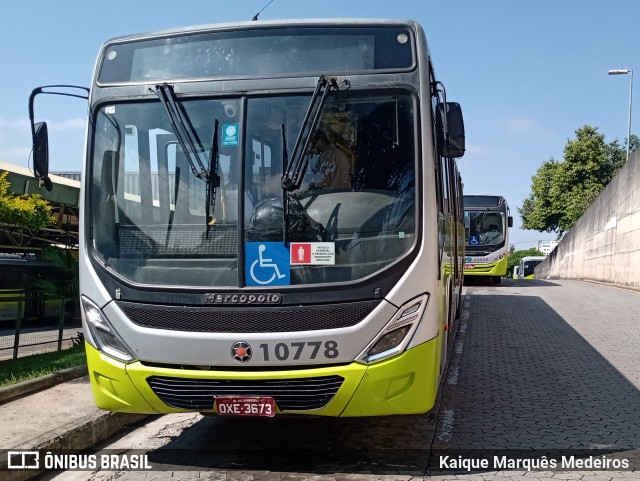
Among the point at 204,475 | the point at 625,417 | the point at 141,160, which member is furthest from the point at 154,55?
the point at 625,417

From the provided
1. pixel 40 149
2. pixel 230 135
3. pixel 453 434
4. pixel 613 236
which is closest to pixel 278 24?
pixel 230 135

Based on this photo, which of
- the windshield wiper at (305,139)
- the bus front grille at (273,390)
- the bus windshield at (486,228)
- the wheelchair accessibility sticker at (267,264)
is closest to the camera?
the bus front grille at (273,390)

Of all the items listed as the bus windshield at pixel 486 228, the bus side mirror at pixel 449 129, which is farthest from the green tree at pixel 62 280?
the bus windshield at pixel 486 228

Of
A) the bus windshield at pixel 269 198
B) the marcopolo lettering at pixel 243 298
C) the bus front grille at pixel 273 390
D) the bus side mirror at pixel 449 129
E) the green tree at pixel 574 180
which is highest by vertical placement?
the green tree at pixel 574 180

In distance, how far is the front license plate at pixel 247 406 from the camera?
186 inches

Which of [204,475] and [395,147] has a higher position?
[395,147]

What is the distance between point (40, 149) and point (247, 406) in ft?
8.87

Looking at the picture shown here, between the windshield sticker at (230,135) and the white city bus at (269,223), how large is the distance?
0.02m

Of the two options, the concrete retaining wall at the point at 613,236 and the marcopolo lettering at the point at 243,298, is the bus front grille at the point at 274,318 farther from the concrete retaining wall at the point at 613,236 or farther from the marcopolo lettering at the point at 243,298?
the concrete retaining wall at the point at 613,236

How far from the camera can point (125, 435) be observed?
6.32 meters

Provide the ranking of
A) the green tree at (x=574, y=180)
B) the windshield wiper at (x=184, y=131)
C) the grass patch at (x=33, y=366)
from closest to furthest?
the windshield wiper at (x=184, y=131) < the grass patch at (x=33, y=366) < the green tree at (x=574, y=180)

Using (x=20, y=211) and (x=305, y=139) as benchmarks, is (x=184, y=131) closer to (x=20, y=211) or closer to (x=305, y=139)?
(x=305, y=139)

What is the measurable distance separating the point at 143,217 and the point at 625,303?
15785mm

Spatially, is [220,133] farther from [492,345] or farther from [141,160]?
[492,345]
